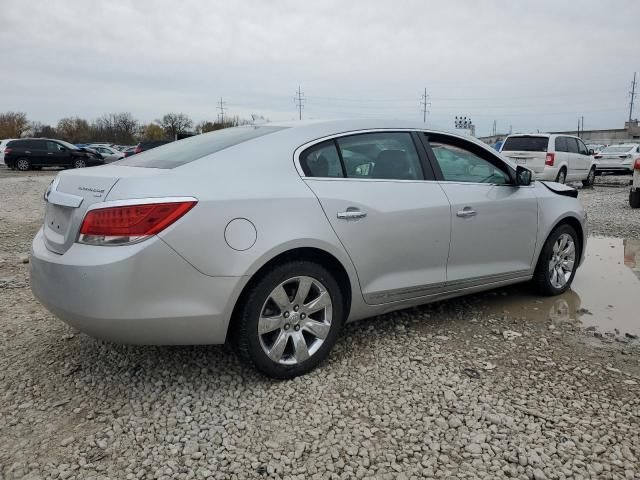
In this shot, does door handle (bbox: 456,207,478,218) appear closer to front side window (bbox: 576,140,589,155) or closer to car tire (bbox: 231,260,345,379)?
car tire (bbox: 231,260,345,379)

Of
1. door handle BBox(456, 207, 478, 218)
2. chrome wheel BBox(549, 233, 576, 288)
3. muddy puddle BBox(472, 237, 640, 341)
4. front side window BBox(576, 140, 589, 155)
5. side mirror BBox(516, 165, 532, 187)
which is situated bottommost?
muddy puddle BBox(472, 237, 640, 341)

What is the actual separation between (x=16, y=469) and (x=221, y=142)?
2.02m

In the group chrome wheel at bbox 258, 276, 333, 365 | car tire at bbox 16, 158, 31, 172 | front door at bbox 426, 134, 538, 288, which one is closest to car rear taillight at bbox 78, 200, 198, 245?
chrome wheel at bbox 258, 276, 333, 365

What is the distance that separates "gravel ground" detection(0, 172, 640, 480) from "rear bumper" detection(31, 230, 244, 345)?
1.47 feet

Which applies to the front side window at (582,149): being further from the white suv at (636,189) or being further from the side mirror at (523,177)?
the side mirror at (523,177)

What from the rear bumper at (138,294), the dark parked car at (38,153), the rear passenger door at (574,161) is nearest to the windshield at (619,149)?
the rear passenger door at (574,161)

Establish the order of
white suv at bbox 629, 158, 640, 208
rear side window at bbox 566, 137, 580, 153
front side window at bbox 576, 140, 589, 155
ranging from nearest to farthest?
white suv at bbox 629, 158, 640, 208 → rear side window at bbox 566, 137, 580, 153 → front side window at bbox 576, 140, 589, 155

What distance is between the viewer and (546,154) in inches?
574

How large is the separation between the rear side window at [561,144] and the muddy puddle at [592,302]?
32.7ft

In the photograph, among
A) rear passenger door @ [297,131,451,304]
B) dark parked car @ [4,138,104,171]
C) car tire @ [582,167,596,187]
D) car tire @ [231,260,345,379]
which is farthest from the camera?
dark parked car @ [4,138,104,171]

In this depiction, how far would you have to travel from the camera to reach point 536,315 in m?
4.25

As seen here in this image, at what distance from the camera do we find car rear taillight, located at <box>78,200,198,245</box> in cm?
254

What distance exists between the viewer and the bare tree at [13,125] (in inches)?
3107

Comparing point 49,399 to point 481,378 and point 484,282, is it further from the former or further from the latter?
point 484,282
